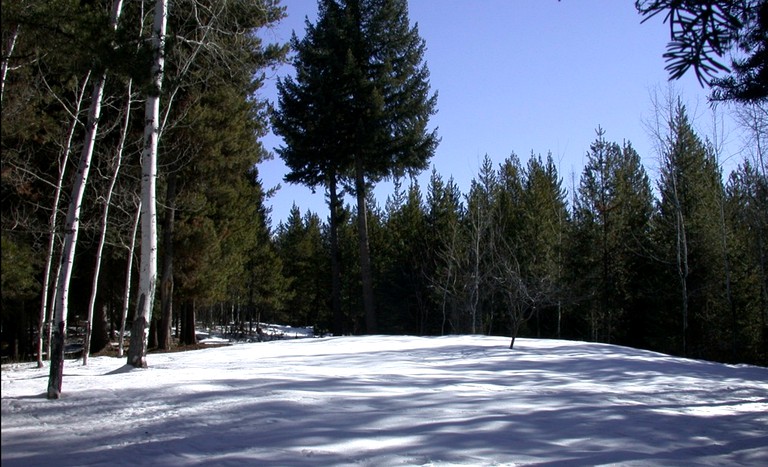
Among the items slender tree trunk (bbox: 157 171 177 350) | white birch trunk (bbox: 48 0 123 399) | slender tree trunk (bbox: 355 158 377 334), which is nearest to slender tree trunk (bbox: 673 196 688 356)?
slender tree trunk (bbox: 355 158 377 334)

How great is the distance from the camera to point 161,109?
15.1m

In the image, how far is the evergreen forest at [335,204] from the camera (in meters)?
12.6

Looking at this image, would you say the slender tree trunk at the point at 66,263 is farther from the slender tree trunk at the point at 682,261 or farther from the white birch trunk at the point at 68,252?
the slender tree trunk at the point at 682,261

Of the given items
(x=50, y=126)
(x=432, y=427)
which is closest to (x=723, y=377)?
(x=432, y=427)

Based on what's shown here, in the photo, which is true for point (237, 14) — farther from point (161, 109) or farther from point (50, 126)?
point (50, 126)

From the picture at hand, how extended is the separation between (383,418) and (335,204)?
21397 millimetres

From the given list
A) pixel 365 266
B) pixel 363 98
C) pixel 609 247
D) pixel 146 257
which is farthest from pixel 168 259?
pixel 609 247

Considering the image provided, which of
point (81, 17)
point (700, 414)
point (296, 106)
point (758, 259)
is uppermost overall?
point (296, 106)

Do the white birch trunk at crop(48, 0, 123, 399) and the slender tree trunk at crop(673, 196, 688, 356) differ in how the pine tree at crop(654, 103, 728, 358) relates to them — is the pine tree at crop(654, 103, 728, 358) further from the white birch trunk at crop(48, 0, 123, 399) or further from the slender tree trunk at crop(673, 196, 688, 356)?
the white birch trunk at crop(48, 0, 123, 399)

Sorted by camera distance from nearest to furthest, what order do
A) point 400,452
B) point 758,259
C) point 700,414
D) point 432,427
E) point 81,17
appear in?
point 400,452
point 432,427
point 81,17
point 700,414
point 758,259

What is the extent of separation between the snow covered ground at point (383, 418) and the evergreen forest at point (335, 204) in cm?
268

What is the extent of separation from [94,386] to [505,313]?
26864 mm

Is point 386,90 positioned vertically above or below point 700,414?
above

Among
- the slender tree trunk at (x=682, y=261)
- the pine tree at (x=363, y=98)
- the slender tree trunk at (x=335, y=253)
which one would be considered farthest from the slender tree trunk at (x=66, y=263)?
the slender tree trunk at (x=682, y=261)
